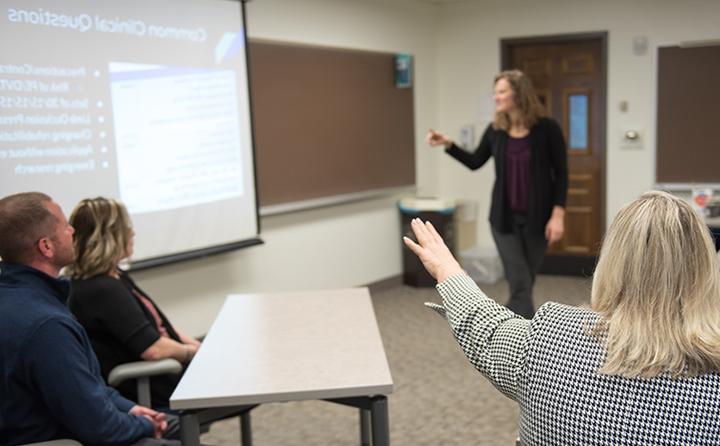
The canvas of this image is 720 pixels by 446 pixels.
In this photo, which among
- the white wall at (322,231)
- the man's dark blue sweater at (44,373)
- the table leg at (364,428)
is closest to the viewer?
the man's dark blue sweater at (44,373)

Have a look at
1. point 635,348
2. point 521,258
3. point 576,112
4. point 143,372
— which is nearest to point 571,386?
point 635,348

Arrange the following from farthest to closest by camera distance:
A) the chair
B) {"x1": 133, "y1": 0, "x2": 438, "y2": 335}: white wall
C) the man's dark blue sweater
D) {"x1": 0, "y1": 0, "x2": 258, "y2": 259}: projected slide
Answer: {"x1": 133, "y1": 0, "x2": 438, "y2": 335}: white wall, {"x1": 0, "y1": 0, "x2": 258, "y2": 259}: projected slide, the chair, the man's dark blue sweater

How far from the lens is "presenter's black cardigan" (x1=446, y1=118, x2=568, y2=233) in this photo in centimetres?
387

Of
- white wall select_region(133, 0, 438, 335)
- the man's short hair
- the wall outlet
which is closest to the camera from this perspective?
the man's short hair

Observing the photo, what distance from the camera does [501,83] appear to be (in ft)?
12.7

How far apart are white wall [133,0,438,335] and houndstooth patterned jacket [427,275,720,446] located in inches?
118

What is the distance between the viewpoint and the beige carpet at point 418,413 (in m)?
3.20

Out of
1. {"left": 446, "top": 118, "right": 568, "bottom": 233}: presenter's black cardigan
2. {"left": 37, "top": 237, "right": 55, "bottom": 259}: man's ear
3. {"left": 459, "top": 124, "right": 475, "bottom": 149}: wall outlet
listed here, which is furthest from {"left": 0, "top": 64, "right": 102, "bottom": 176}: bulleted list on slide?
{"left": 459, "top": 124, "right": 475, "bottom": 149}: wall outlet

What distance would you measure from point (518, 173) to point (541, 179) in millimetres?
122

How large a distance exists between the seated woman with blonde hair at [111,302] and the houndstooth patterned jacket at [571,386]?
127 centimetres

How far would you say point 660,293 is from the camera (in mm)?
1246

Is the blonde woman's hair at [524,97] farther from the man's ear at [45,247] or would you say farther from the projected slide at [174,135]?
the man's ear at [45,247]

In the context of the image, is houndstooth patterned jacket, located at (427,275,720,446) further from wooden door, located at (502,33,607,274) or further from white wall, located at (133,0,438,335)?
wooden door, located at (502,33,607,274)

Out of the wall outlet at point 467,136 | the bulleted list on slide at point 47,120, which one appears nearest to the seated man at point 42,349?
the bulleted list on slide at point 47,120
